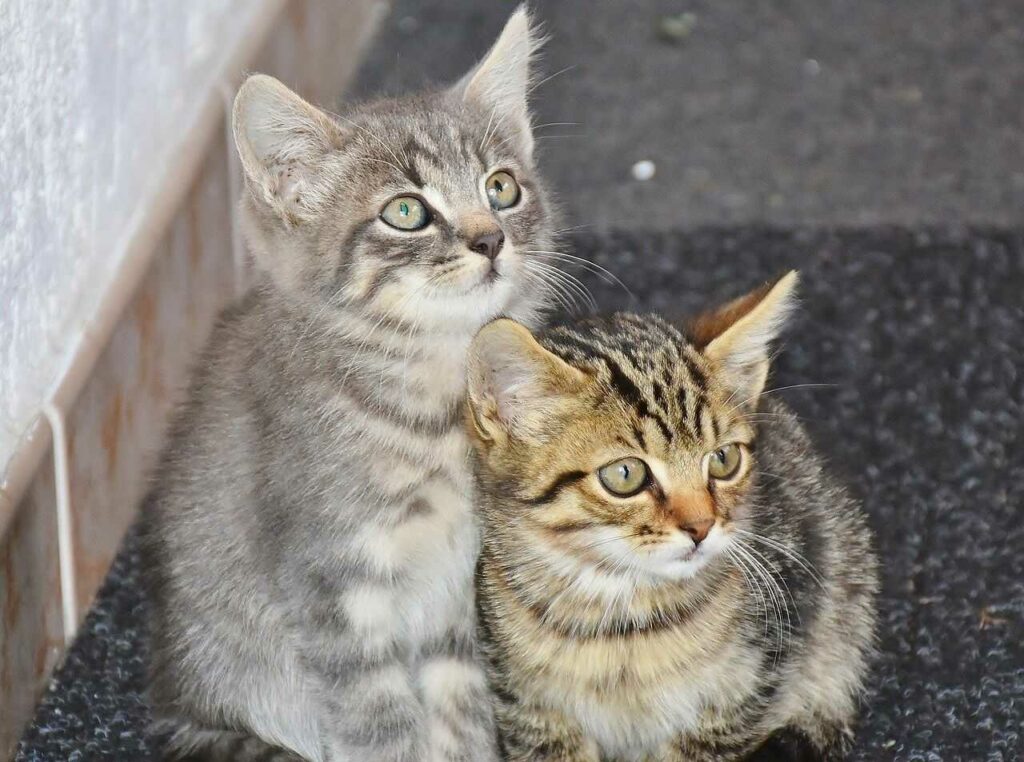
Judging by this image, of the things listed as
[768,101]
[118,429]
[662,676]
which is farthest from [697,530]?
[768,101]

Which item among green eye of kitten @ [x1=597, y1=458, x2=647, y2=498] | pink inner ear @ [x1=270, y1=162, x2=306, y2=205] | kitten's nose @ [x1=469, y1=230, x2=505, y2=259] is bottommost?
green eye of kitten @ [x1=597, y1=458, x2=647, y2=498]

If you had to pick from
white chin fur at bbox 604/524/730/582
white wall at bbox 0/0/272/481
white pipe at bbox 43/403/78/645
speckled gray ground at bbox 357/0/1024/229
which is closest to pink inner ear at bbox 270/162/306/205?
white wall at bbox 0/0/272/481

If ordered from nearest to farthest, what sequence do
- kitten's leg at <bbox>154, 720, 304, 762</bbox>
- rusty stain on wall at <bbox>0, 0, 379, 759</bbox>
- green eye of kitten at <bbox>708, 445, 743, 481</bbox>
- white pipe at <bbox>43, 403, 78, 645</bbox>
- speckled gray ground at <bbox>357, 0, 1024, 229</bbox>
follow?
green eye of kitten at <bbox>708, 445, 743, 481</bbox> → kitten's leg at <bbox>154, 720, 304, 762</bbox> → rusty stain on wall at <bbox>0, 0, 379, 759</bbox> → white pipe at <bbox>43, 403, 78, 645</bbox> → speckled gray ground at <bbox>357, 0, 1024, 229</bbox>

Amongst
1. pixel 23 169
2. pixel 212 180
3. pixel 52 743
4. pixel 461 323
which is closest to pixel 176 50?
pixel 212 180

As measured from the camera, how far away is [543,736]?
211 cm

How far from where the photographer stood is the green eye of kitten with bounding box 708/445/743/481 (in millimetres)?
2021

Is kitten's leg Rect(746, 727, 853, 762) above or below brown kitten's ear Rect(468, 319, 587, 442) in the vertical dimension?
below

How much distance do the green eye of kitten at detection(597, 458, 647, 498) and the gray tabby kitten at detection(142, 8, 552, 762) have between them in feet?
0.78

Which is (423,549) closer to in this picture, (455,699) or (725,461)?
(455,699)

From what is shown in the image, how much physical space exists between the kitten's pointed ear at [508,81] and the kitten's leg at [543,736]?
89 centimetres

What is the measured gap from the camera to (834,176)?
3758 mm

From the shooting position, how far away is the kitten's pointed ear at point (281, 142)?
2.09 metres

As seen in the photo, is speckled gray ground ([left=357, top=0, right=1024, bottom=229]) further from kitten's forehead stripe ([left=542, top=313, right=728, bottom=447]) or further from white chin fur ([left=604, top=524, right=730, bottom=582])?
white chin fur ([left=604, top=524, right=730, bottom=582])

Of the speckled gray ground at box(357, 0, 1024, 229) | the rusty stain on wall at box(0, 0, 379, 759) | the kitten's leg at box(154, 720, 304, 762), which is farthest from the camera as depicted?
the speckled gray ground at box(357, 0, 1024, 229)
